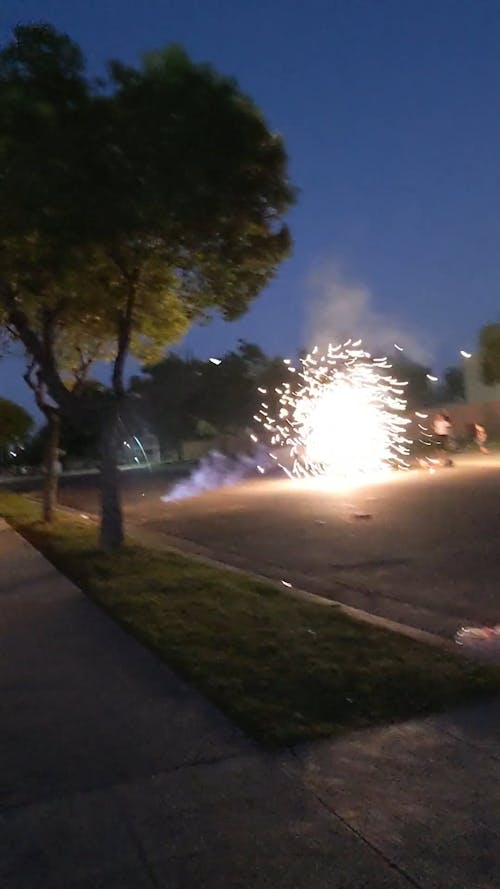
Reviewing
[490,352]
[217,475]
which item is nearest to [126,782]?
[217,475]

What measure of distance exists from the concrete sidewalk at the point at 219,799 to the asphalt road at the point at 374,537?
3.30 meters

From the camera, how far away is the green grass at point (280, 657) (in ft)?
22.1

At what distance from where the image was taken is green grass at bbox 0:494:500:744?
22.1 ft

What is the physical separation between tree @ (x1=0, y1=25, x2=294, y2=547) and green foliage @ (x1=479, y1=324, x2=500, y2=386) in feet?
104

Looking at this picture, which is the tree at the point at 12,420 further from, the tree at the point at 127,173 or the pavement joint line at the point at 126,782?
the pavement joint line at the point at 126,782

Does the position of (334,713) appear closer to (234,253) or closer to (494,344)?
(234,253)

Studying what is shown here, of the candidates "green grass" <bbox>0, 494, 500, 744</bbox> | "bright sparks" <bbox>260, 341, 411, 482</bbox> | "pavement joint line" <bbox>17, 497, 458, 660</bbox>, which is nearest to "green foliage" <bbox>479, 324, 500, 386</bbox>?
"bright sparks" <bbox>260, 341, 411, 482</bbox>

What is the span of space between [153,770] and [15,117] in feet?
31.0

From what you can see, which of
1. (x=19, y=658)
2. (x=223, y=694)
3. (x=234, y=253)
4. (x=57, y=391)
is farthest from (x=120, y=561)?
(x=223, y=694)

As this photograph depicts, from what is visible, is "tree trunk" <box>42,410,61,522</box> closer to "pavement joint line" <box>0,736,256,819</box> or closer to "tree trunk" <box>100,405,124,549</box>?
"tree trunk" <box>100,405,124,549</box>

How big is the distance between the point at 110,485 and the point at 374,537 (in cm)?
393

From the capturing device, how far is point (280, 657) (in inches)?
320

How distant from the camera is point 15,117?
13.0m

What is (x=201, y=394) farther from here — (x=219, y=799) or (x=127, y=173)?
(x=219, y=799)
